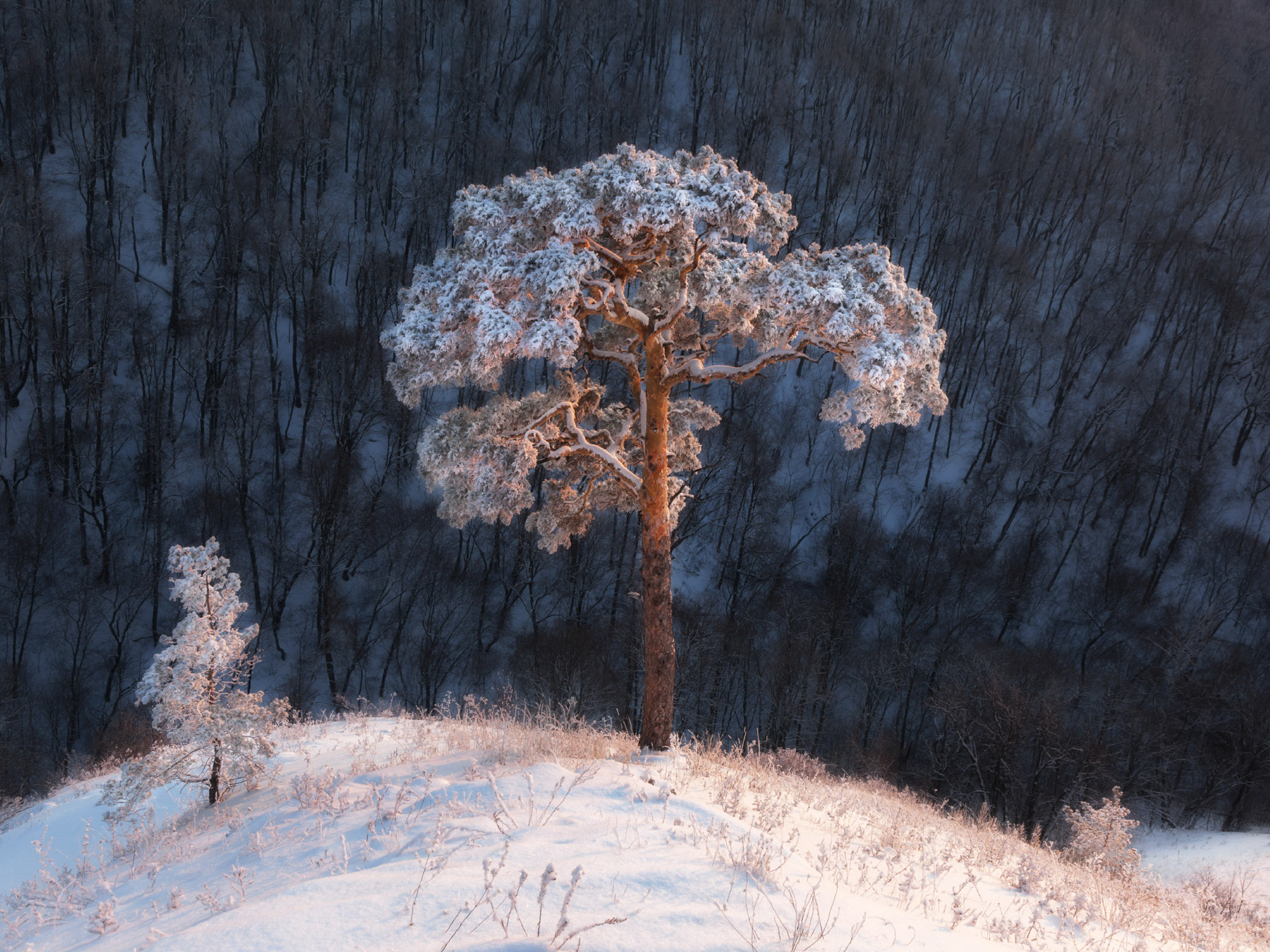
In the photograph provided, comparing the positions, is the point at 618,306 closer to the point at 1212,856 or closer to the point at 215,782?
the point at 215,782

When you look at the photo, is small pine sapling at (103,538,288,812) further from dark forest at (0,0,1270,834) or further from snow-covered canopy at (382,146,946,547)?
dark forest at (0,0,1270,834)

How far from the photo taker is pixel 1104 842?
440 inches

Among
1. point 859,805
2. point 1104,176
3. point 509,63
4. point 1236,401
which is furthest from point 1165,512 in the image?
point 509,63

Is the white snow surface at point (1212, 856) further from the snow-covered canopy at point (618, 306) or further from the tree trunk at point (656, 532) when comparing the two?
Result: the snow-covered canopy at point (618, 306)

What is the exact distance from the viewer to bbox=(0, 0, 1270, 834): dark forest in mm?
29344

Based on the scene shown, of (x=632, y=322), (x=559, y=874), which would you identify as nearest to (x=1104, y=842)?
(x=632, y=322)

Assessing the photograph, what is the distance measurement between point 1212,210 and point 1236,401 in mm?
17181

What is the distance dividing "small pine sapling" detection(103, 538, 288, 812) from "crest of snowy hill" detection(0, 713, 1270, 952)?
0.40m

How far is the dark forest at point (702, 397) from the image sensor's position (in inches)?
1155

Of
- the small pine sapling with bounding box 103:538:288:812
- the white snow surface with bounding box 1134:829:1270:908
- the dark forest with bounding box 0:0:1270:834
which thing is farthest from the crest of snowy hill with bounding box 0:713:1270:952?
the dark forest with bounding box 0:0:1270:834

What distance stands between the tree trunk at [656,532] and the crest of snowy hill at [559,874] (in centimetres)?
145

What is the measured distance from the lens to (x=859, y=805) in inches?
344

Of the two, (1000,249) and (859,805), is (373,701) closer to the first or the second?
(859,805)

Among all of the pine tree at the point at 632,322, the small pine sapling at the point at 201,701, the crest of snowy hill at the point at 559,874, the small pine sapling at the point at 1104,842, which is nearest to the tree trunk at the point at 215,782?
the small pine sapling at the point at 201,701
